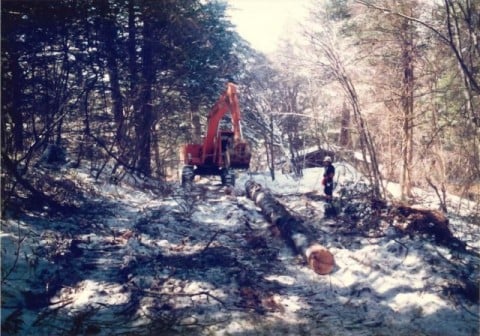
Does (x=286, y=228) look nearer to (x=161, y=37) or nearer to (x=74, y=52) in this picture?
(x=74, y=52)

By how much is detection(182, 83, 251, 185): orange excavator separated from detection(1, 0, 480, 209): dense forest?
1.89 metres

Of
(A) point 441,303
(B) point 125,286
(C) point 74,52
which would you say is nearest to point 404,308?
(A) point 441,303

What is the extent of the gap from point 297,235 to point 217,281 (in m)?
2.23

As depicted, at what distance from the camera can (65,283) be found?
5840mm

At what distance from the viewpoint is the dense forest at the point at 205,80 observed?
8.70 m

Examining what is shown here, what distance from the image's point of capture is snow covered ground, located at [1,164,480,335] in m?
5.11

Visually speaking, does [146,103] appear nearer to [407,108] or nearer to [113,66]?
[113,66]

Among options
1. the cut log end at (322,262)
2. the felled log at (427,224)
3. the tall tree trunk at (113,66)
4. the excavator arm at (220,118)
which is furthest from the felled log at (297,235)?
the tall tree trunk at (113,66)

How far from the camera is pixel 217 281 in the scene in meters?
6.27

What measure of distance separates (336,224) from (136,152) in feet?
24.0

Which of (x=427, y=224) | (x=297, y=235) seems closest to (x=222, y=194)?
(x=297, y=235)

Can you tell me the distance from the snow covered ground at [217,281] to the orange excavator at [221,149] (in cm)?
367

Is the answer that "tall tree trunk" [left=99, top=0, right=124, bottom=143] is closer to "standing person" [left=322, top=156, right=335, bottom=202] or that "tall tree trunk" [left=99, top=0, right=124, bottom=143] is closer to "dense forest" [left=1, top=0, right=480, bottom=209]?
"dense forest" [left=1, top=0, right=480, bottom=209]

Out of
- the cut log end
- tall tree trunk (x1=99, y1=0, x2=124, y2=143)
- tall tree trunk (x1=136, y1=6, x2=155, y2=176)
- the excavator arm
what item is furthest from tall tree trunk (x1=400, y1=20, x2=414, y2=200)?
tall tree trunk (x1=99, y1=0, x2=124, y2=143)
